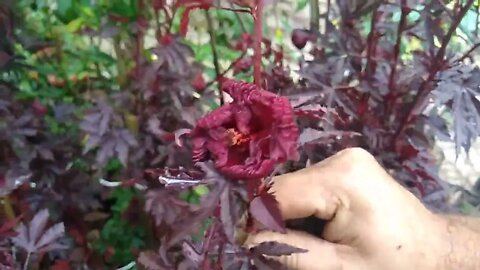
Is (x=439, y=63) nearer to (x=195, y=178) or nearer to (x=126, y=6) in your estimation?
(x=195, y=178)

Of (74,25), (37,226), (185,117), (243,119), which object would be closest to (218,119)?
(243,119)

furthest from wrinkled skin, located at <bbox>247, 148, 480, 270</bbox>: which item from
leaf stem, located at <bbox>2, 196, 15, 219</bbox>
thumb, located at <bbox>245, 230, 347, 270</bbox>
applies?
→ leaf stem, located at <bbox>2, 196, 15, 219</bbox>

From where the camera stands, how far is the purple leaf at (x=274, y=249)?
682mm

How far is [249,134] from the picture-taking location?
60 cm

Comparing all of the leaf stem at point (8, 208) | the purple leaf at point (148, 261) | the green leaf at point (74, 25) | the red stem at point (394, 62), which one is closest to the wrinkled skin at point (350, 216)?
the purple leaf at point (148, 261)

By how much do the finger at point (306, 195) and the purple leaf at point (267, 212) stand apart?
0.30 feet

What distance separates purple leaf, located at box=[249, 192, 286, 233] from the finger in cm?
9

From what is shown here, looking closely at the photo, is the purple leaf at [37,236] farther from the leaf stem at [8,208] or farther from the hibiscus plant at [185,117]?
the leaf stem at [8,208]

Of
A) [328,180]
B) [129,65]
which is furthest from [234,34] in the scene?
[328,180]

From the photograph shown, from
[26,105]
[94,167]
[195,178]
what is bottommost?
[94,167]

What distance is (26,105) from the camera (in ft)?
4.10

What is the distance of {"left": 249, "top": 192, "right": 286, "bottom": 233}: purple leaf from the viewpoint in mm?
626

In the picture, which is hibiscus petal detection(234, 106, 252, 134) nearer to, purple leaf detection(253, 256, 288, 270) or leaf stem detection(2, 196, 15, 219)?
purple leaf detection(253, 256, 288, 270)

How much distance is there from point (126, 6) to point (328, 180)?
23.6 inches
